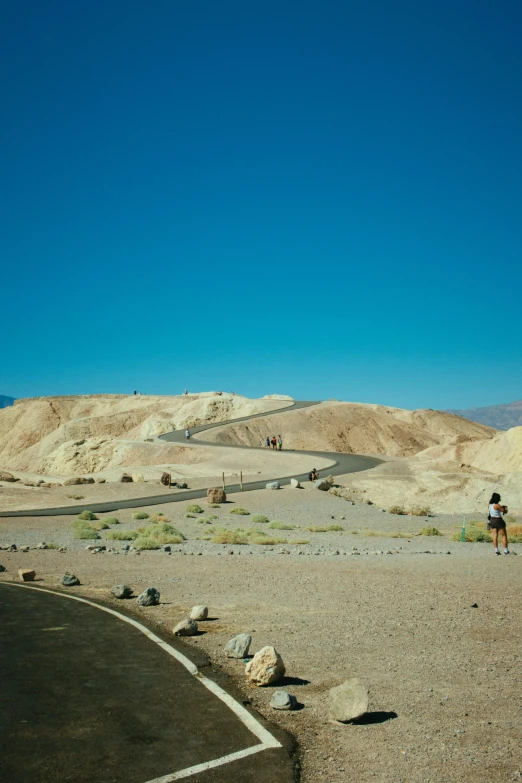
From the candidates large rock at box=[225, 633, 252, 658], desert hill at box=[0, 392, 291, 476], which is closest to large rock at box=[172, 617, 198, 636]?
large rock at box=[225, 633, 252, 658]

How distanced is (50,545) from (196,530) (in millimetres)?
7197

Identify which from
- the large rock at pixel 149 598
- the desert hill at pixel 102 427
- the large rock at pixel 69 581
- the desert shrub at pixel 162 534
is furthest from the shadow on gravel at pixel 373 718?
the desert hill at pixel 102 427

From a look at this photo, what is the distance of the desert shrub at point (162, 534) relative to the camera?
24344 millimetres

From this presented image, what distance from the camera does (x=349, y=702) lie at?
659 cm

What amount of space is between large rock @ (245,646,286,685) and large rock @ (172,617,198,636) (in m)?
2.42

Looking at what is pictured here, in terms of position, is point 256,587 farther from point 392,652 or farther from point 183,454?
point 183,454

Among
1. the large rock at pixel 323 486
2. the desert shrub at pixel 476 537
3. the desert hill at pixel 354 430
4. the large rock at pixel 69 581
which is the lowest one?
the desert shrub at pixel 476 537

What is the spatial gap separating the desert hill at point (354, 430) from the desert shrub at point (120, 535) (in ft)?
167

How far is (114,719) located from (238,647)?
2768 mm

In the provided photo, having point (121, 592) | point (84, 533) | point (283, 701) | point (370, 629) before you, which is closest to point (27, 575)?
point (121, 592)

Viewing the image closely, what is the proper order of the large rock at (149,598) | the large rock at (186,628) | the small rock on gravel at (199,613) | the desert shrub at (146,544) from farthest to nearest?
the desert shrub at (146,544)
the large rock at (149,598)
the small rock on gravel at (199,613)
the large rock at (186,628)

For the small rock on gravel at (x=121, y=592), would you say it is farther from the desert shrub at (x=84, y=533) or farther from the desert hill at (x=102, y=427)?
the desert hill at (x=102, y=427)

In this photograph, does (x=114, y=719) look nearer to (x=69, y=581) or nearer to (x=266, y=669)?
(x=266, y=669)

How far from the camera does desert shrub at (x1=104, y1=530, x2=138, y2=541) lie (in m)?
25.4
